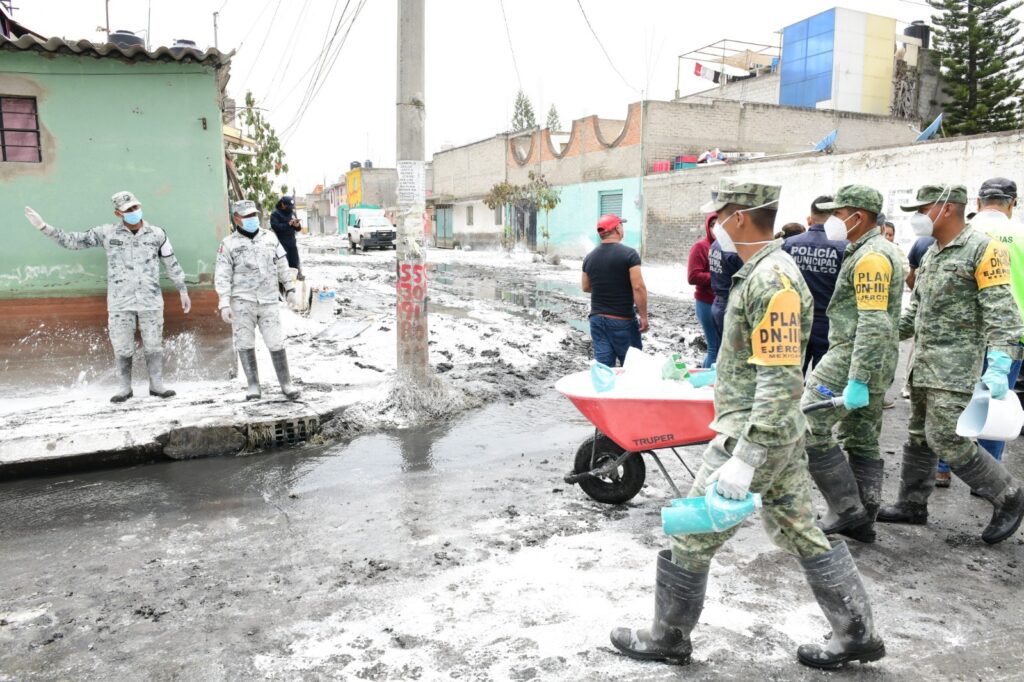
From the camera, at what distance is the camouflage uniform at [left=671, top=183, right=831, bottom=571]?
8.39 feet

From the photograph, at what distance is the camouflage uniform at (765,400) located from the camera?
256cm

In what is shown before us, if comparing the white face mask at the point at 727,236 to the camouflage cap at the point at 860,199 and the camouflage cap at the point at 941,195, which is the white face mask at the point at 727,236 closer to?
the camouflage cap at the point at 860,199

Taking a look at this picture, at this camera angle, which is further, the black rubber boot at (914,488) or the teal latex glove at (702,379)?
the black rubber boot at (914,488)

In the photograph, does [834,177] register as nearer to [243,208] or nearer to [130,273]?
[243,208]

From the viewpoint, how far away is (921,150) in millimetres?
16422

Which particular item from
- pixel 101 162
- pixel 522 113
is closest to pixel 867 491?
pixel 101 162

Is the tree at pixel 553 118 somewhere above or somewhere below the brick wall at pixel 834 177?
above

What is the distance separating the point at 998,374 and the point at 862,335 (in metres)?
0.77

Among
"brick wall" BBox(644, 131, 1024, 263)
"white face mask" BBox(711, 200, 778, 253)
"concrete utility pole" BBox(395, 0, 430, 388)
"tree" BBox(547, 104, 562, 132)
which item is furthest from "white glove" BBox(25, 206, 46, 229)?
"tree" BBox(547, 104, 562, 132)

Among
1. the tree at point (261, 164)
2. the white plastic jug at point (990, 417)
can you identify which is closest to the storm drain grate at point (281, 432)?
the white plastic jug at point (990, 417)

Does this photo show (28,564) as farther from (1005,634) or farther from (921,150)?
(921,150)

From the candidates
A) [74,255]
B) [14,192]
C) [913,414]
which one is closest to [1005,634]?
[913,414]

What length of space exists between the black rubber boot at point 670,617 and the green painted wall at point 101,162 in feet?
20.7

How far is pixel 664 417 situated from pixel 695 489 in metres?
1.27
